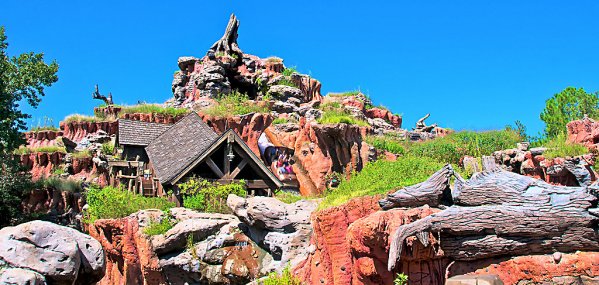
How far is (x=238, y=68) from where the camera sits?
37.7 m

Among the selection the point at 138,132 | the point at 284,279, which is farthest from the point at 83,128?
the point at 284,279

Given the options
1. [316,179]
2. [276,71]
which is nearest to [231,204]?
[316,179]

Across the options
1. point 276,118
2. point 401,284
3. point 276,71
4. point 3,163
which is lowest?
point 401,284

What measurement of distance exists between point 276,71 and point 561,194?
29.0 m

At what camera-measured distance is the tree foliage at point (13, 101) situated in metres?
25.6

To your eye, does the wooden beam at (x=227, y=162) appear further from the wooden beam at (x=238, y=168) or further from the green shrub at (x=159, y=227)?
the green shrub at (x=159, y=227)

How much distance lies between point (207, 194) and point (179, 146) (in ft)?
13.9

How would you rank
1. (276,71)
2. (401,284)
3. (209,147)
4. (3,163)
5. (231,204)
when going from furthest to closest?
(276,71), (3,163), (209,147), (231,204), (401,284)

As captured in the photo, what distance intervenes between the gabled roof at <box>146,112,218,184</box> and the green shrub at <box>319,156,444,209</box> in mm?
6892

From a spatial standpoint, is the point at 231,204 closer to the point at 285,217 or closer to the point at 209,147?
the point at 285,217

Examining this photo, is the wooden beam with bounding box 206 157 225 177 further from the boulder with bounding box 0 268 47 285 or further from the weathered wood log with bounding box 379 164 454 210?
the boulder with bounding box 0 268 47 285

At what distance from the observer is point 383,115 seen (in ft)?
118

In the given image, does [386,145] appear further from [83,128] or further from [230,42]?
[83,128]

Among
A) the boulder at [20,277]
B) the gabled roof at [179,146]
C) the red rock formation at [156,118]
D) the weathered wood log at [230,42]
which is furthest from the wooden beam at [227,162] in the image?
the weathered wood log at [230,42]
